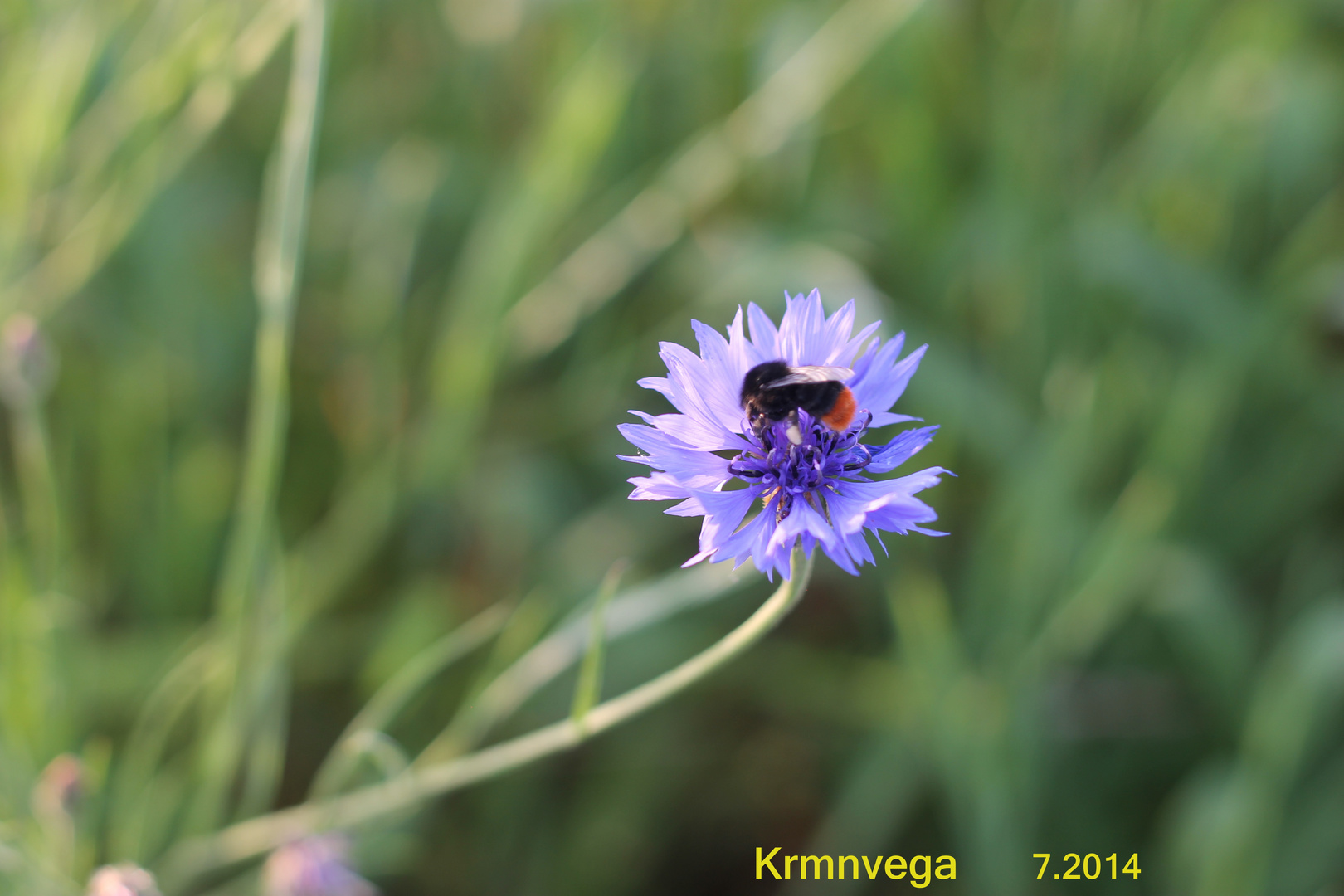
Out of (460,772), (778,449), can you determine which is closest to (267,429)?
(460,772)

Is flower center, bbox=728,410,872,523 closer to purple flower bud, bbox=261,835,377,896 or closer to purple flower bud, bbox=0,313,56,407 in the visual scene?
purple flower bud, bbox=261,835,377,896

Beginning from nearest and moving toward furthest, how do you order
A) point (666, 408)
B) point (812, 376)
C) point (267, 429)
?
point (812, 376) < point (267, 429) < point (666, 408)

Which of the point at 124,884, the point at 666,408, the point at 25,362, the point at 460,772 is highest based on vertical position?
the point at 666,408

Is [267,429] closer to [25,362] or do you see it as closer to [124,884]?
[25,362]

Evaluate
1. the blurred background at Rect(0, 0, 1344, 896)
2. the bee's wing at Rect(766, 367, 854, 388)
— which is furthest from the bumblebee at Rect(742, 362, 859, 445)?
the blurred background at Rect(0, 0, 1344, 896)

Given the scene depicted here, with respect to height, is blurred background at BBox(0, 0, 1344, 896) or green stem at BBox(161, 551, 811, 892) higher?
blurred background at BBox(0, 0, 1344, 896)

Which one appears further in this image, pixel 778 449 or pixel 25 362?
pixel 25 362
